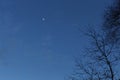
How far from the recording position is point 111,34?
51781mm

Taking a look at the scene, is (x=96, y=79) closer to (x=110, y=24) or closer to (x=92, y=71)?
(x=92, y=71)

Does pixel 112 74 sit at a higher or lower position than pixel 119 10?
lower

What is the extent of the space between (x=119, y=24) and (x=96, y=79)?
4.45 m

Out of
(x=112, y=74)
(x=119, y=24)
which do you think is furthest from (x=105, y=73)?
(x=119, y=24)

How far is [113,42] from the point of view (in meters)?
52.1

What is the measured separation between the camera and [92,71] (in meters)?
53.3

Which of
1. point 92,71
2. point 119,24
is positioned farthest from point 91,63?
point 119,24

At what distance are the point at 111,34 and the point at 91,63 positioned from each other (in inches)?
121

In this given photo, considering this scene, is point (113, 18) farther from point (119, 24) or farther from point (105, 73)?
point (105, 73)

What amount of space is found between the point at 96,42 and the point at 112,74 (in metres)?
3.01

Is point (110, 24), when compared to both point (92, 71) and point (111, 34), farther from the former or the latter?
point (92, 71)

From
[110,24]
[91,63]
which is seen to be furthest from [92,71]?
[110,24]

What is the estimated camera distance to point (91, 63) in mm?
53594

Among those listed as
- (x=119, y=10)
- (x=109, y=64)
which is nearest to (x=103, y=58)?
→ (x=109, y=64)
